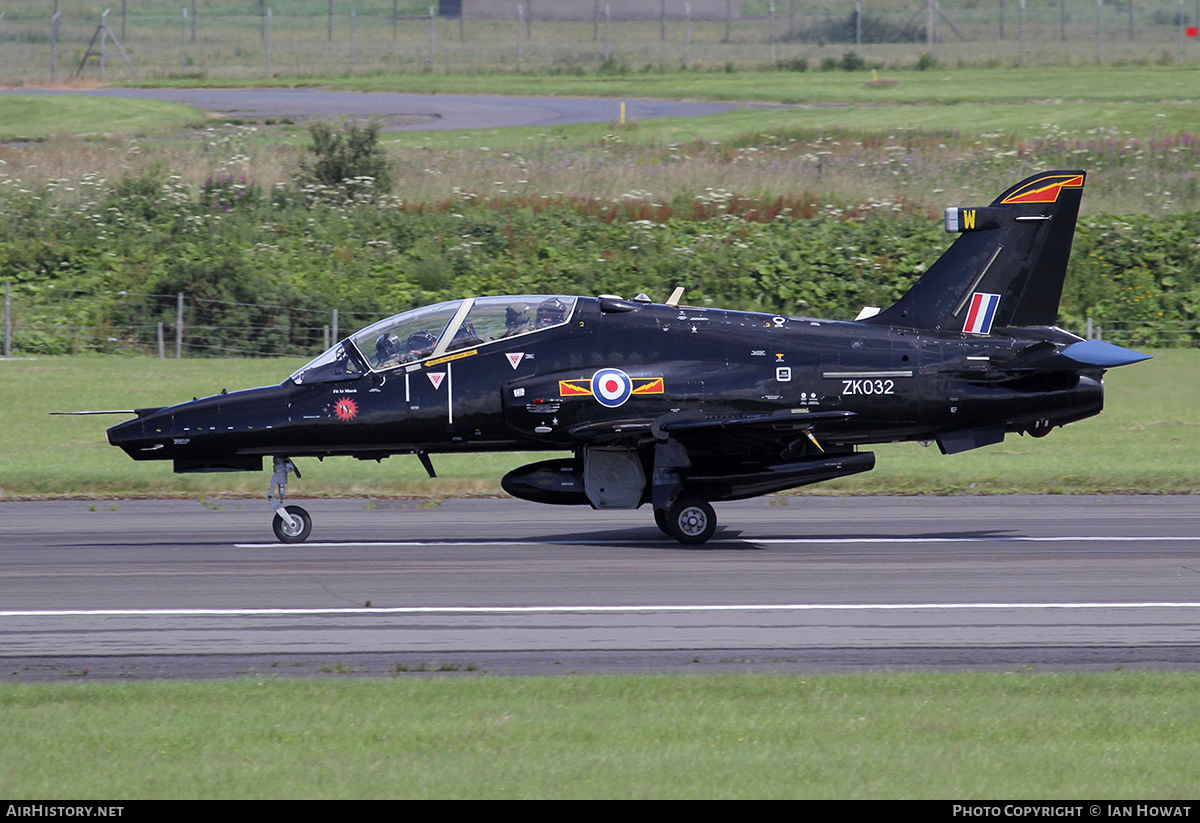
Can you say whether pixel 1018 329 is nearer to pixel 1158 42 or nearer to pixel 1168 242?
pixel 1168 242

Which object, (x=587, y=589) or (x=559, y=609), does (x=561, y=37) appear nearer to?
(x=587, y=589)

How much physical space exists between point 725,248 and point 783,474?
20572mm

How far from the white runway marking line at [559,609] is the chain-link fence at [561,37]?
51193mm

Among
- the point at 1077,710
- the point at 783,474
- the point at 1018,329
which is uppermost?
the point at 1018,329

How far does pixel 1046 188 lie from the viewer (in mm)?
16406

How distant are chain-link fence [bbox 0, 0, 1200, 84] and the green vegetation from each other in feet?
179

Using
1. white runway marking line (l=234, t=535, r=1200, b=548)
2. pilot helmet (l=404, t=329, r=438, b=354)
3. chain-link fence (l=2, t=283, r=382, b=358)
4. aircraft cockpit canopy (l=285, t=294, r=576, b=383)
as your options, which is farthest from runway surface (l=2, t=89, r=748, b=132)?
white runway marking line (l=234, t=535, r=1200, b=548)

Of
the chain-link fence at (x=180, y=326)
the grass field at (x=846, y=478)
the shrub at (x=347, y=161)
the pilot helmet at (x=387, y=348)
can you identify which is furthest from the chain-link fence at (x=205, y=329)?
the pilot helmet at (x=387, y=348)

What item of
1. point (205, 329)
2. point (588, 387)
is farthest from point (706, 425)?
point (205, 329)

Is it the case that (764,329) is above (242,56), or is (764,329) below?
below

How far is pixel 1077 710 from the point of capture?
8.38m

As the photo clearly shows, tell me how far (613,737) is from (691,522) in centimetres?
742
